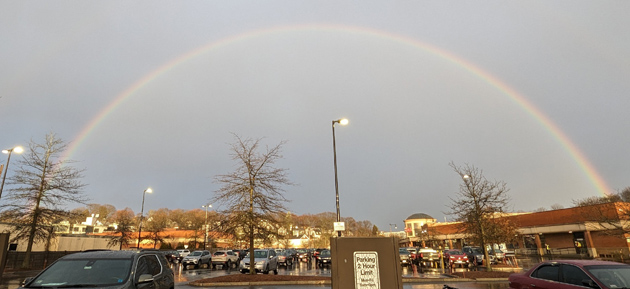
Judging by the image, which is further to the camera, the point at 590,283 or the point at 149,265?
the point at 149,265

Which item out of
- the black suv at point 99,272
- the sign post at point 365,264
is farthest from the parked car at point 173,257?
the sign post at point 365,264

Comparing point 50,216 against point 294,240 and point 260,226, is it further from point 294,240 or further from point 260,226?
point 294,240

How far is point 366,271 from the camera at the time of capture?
5246 mm

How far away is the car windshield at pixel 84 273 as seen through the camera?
17.3 ft

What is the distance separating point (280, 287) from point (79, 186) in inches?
918

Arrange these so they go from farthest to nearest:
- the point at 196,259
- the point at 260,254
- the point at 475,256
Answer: the point at 475,256 → the point at 196,259 → the point at 260,254

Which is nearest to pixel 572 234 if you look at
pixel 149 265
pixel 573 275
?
pixel 573 275

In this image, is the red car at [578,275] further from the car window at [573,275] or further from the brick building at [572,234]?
the brick building at [572,234]

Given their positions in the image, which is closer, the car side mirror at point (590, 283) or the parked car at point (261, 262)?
the car side mirror at point (590, 283)

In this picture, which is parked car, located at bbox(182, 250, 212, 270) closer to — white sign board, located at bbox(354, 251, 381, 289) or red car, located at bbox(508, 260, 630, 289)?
red car, located at bbox(508, 260, 630, 289)

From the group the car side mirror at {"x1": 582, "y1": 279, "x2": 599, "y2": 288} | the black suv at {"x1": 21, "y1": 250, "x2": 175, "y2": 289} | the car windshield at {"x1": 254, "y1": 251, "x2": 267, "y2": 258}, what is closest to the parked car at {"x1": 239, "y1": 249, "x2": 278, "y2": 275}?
the car windshield at {"x1": 254, "y1": 251, "x2": 267, "y2": 258}

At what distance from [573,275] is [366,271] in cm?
487

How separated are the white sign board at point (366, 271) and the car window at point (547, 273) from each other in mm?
4785

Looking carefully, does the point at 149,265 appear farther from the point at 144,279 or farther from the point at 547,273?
the point at 547,273
